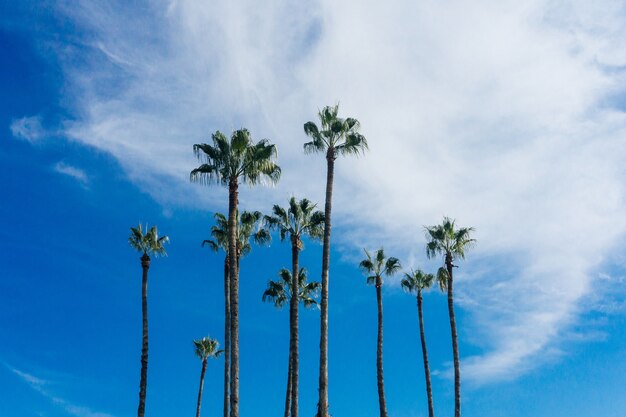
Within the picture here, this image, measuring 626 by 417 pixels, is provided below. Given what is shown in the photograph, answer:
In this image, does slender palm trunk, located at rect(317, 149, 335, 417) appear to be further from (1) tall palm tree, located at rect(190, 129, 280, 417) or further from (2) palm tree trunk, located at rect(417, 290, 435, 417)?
(2) palm tree trunk, located at rect(417, 290, 435, 417)

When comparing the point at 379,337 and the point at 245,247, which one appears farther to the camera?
the point at 379,337

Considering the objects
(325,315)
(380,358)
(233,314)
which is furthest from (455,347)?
(233,314)

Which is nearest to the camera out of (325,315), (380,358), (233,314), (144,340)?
(233,314)

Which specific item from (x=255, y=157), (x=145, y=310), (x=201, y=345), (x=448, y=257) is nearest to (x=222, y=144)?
(x=255, y=157)

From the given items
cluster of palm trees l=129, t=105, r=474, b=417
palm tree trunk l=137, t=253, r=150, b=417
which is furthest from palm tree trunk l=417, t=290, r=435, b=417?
palm tree trunk l=137, t=253, r=150, b=417

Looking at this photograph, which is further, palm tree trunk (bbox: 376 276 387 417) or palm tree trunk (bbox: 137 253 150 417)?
palm tree trunk (bbox: 376 276 387 417)

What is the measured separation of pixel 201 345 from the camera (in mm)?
64625

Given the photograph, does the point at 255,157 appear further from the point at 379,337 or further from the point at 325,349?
the point at 379,337

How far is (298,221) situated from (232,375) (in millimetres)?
15134

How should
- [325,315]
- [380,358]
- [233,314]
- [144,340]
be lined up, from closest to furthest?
[233,314]
[325,315]
[144,340]
[380,358]

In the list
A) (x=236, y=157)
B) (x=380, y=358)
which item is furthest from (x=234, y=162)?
(x=380, y=358)

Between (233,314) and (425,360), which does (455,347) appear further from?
(233,314)

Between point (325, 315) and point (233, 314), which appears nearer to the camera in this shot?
point (233, 314)

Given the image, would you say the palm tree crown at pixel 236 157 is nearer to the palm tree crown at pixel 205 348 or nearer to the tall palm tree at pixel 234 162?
the tall palm tree at pixel 234 162
